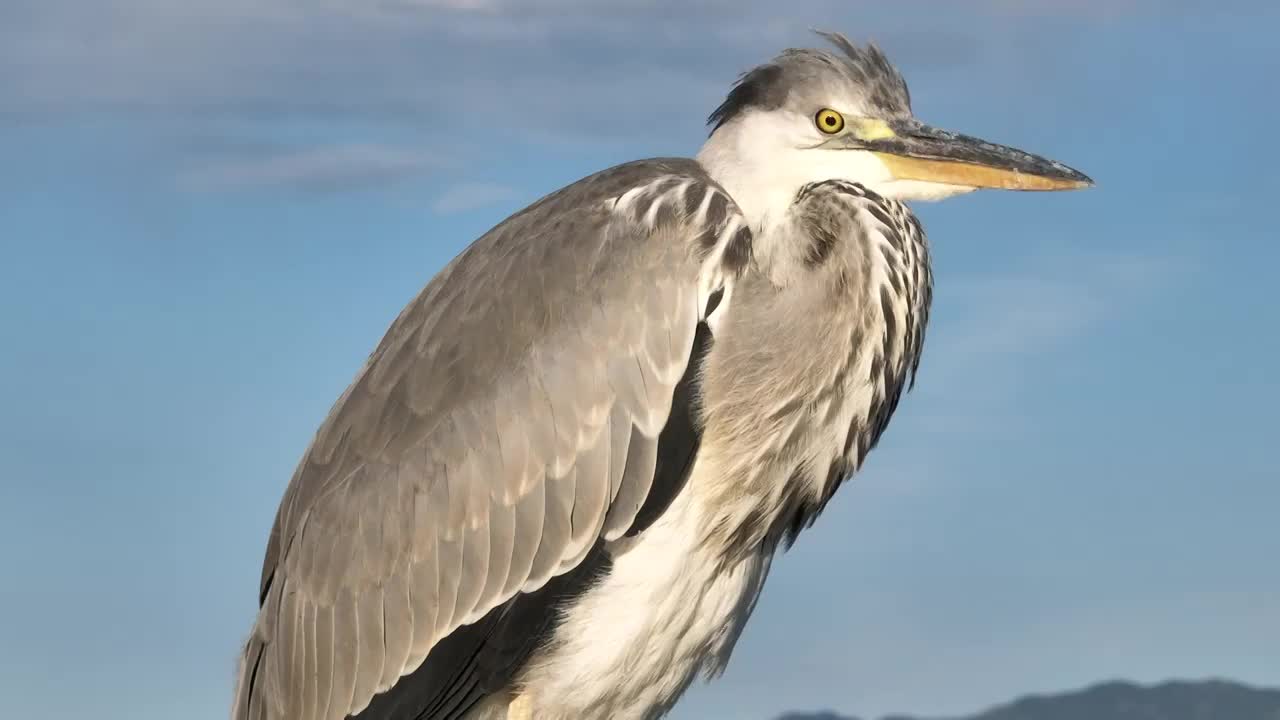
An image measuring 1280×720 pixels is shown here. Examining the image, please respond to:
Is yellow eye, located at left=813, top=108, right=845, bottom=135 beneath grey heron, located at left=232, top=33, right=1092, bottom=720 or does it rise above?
above

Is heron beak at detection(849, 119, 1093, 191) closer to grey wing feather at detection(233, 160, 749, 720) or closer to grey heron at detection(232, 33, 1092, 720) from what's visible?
grey heron at detection(232, 33, 1092, 720)

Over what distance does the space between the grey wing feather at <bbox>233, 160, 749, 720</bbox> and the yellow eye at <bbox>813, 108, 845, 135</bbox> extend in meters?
0.44

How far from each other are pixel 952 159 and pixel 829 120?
1.45 ft

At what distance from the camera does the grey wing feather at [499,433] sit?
16.1 ft

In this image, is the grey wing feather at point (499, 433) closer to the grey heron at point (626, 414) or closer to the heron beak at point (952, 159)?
the grey heron at point (626, 414)

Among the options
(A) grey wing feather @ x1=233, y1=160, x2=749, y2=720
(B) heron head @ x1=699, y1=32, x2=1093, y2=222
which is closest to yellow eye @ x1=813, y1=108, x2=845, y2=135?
(B) heron head @ x1=699, y1=32, x2=1093, y2=222

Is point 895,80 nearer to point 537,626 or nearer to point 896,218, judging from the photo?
point 896,218

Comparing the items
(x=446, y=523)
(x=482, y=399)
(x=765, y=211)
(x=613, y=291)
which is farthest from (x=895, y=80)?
(x=446, y=523)

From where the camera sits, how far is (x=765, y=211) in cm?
518

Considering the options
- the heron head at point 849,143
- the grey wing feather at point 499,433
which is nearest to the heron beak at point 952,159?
the heron head at point 849,143

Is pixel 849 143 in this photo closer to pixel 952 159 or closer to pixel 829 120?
pixel 829 120

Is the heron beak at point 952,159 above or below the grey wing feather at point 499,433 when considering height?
above

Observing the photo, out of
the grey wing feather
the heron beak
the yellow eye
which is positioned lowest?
the grey wing feather

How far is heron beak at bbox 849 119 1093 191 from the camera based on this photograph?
5266mm
